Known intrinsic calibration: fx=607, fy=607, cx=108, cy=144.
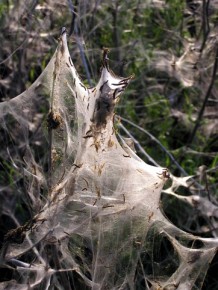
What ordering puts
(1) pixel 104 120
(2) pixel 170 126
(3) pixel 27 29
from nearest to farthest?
1. (1) pixel 104 120
2. (3) pixel 27 29
3. (2) pixel 170 126

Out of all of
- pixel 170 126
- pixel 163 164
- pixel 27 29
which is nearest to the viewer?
pixel 27 29

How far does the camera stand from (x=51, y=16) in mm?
3111

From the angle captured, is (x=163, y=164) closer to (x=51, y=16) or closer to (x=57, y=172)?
(x=51, y=16)

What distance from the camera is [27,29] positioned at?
9.91ft

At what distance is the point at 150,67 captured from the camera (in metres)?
3.70

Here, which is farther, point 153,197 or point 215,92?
point 215,92

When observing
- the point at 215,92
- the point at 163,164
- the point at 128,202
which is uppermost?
the point at 128,202

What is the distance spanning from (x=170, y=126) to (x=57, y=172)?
5.44 feet

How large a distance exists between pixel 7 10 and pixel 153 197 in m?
1.63

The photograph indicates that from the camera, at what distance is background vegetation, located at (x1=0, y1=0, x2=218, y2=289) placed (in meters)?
3.06

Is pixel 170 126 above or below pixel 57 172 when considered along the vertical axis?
below

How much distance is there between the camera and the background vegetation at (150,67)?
306cm

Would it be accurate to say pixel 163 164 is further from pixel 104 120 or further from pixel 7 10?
pixel 104 120

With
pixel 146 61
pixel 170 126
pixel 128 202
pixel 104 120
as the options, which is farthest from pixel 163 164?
pixel 104 120
